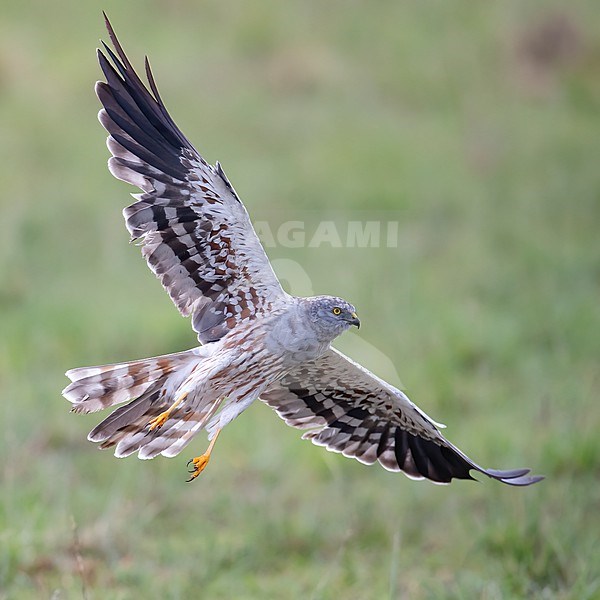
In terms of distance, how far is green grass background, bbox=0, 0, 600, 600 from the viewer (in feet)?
20.1

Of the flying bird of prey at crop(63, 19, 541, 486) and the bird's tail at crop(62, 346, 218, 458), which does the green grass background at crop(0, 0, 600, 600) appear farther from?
the flying bird of prey at crop(63, 19, 541, 486)

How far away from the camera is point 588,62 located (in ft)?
48.2

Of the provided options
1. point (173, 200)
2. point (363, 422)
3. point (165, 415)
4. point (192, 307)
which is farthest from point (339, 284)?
point (165, 415)

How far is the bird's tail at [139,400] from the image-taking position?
4793mm

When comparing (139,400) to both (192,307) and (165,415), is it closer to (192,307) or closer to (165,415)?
(165,415)

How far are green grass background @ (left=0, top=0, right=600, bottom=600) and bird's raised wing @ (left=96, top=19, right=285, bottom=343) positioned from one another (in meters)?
1.37

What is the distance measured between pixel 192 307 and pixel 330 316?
0.68 metres

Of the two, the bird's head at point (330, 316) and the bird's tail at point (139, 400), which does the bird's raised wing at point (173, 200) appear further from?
the bird's tail at point (139, 400)

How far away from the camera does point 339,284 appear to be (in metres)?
9.63

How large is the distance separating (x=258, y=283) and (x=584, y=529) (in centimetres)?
286

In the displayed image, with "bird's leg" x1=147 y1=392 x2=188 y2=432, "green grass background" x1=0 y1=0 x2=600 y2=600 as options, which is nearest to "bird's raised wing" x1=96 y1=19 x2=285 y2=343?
"bird's leg" x1=147 y1=392 x2=188 y2=432

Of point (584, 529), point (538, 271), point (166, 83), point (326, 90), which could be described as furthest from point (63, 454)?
point (326, 90)

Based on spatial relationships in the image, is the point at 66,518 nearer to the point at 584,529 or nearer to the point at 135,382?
the point at 135,382

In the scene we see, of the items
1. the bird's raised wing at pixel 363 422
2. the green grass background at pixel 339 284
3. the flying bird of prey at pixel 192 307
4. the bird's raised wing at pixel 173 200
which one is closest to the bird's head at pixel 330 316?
the flying bird of prey at pixel 192 307
